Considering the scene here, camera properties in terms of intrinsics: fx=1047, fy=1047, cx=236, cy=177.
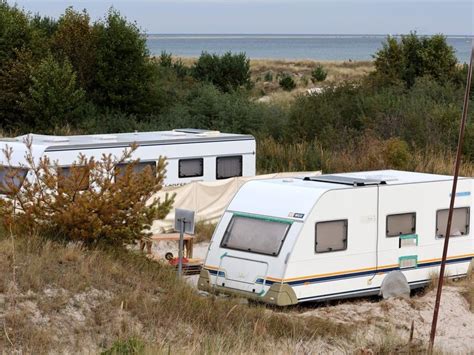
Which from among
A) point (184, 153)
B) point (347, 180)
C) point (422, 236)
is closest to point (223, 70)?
point (184, 153)

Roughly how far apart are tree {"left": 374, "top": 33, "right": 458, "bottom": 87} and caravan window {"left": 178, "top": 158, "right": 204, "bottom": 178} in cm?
2000

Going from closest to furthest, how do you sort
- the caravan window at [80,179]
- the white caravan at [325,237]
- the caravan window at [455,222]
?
the caravan window at [80,179], the white caravan at [325,237], the caravan window at [455,222]

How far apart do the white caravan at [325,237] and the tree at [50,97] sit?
58.4ft

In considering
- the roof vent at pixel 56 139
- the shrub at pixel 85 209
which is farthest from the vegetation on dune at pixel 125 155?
the roof vent at pixel 56 139

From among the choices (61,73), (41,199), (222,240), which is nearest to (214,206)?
(222,240)

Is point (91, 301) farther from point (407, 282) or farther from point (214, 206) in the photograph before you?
point (214, 206)

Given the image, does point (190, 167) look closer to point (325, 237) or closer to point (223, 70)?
point (325, 237)

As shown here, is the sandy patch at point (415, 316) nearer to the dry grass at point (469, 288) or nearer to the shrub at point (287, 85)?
the dry grass at point (469, 288)

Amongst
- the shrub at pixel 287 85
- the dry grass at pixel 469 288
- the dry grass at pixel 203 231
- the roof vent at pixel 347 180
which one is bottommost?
the shrub at pixel 287 85

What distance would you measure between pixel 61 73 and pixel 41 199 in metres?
19.4

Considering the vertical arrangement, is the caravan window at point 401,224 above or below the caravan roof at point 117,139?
below

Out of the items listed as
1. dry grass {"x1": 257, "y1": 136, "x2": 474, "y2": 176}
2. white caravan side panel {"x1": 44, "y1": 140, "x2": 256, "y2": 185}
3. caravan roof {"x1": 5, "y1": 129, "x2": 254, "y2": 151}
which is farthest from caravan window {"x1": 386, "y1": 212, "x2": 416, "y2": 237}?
dry grass {"x1": 257, "y1": 136, "x2": 474, "y2": 176}

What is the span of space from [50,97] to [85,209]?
64.0 feet

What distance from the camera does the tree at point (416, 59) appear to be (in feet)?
140
